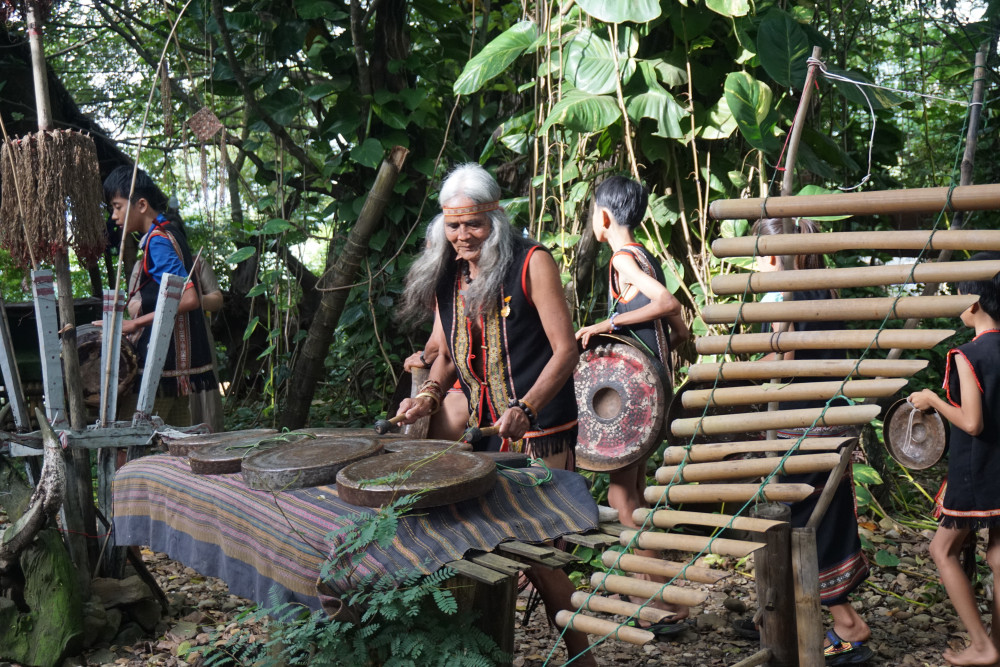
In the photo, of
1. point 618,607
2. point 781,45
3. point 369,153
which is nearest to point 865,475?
point 781,45

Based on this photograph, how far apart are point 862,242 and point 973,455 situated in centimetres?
129

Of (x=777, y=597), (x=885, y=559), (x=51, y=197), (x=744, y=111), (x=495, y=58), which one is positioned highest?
(x=495, y=58)

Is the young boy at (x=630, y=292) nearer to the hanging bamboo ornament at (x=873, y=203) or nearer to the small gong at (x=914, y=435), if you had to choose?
the small gong at (x=914, y=435)

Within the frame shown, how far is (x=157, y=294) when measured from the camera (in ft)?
15.0

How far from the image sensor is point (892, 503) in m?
5.16

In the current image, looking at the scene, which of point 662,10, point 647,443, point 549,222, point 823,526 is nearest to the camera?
point 823,526

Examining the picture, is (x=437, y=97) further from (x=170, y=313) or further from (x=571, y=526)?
(x=571, y=526)

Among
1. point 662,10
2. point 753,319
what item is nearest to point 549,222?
point 662,10

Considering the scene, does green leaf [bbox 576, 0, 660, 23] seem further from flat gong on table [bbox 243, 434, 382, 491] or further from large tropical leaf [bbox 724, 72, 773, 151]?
flat gong on table [bbox 243, 434, 382, 491]

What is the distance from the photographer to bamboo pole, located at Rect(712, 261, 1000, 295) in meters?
2.18

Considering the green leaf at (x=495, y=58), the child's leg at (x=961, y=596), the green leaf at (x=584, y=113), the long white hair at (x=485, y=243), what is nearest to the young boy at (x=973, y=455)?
the child's leg at (x=961, y=596)

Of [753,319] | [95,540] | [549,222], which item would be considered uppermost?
[549,222]

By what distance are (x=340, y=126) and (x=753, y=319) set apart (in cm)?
412

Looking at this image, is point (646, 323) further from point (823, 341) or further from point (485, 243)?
point (823, 341)
